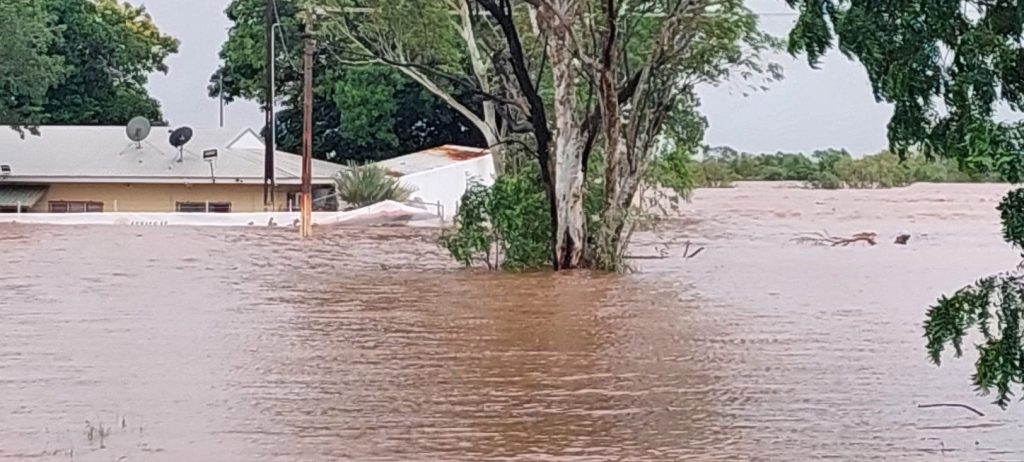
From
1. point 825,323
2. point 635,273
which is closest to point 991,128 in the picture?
point 825,323

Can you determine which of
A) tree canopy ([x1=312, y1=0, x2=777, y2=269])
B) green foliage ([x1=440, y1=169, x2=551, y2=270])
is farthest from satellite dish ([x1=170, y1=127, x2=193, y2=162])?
green foliage ([x1=440, y1=169, x2=551, y2=270])

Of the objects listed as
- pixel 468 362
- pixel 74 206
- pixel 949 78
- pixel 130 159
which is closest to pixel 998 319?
pixel 949 78

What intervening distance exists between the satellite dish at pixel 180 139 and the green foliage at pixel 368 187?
4043 millimetres

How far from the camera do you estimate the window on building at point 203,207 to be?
116 ft

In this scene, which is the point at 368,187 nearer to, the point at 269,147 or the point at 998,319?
the point at 269,147

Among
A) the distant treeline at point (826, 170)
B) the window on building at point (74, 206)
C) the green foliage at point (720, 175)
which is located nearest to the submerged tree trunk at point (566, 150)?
the window on building at point (74, 206)

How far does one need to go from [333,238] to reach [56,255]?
6.16 m

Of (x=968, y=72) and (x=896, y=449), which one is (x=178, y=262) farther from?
(x=968, y=72)

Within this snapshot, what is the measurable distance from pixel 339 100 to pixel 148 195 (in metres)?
6.78

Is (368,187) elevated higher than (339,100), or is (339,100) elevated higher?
(339,100)

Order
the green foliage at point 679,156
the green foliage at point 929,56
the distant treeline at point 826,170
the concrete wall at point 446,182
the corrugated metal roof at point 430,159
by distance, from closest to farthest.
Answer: the green foliage at point 929,56 < the green foliage at point 679,156 < the concrete wall at point 446,182 < the corrugated metal roof at point 430,159 < the distant treeline at point 826,170

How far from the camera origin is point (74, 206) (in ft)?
116

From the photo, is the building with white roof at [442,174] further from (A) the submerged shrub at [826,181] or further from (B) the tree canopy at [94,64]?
(A) the submerged shrub at [826,181]

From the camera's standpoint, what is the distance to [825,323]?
14.8m
